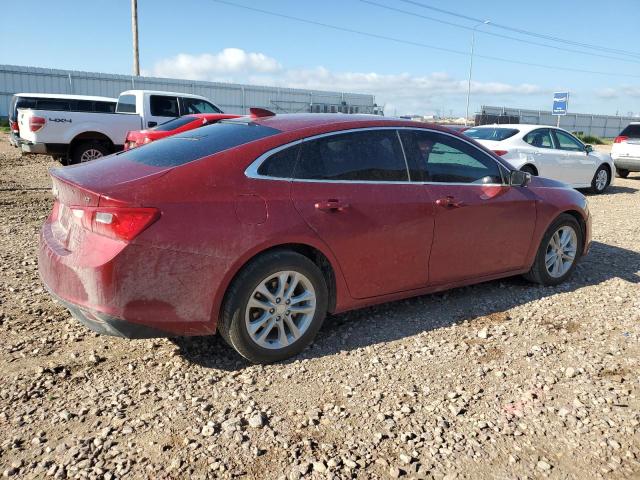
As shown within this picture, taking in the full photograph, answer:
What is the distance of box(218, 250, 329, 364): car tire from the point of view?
330 cm

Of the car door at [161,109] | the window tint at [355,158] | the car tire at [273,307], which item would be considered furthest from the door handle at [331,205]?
the car door at [161,109]

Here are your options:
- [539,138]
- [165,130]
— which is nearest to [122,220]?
[165,130]

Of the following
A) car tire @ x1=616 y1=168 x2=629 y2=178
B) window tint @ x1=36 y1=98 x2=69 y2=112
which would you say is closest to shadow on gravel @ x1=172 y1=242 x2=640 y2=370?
car tire @ x1=616 y1=168 x2=629 y2=178

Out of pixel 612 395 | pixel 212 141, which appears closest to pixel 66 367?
pixel 212 141

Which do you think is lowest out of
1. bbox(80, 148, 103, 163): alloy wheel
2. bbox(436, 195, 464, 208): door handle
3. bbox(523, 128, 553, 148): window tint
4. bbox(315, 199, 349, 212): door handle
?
bbox(80, 148, 103, 163): alloy wheel

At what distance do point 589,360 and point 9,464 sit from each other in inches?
139

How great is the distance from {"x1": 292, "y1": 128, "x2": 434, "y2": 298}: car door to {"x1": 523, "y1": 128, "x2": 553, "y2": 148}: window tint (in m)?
7.57

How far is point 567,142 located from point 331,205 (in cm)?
965

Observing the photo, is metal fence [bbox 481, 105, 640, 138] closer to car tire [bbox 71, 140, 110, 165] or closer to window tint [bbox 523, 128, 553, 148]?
window tint [bbox 523, 128, 553, 148]

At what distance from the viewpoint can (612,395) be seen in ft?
10.8

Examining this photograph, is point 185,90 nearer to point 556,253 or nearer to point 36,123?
point 36,123

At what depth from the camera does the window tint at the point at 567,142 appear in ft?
37.3

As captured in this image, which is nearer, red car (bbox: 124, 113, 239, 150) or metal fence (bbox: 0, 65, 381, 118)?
red car (bbox: 124, 113, 239, 150)

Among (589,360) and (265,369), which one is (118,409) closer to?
(265,369)
